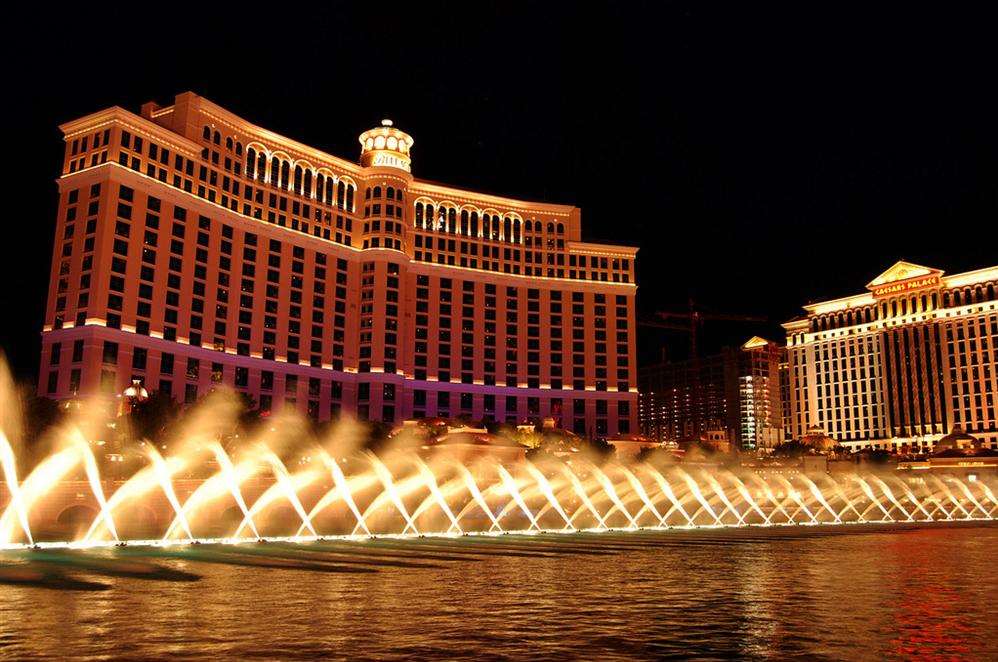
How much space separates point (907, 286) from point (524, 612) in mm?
A: 186380

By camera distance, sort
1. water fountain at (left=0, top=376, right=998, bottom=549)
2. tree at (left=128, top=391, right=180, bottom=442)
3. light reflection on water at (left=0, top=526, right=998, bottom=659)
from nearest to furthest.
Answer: light reflection on water at (left=0, top=526, right=998, bottom=659)
water fountain at (left=0, top=376, right=998, bottom=549)
tree at (left=128, top=391, right=180, bottom=442)

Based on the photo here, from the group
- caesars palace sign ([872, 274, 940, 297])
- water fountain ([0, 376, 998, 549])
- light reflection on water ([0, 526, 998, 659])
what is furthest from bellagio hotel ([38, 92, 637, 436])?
light reflection on water ([0, 526, 998, 659])

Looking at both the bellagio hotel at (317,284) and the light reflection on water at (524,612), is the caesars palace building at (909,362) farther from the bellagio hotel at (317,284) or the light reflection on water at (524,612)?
the light reflection on water at (524,612)

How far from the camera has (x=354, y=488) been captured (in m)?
69.9

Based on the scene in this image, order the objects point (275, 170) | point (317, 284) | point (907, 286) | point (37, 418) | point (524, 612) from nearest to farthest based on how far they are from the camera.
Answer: point (524, 612) → point (37, 418) → point (275, 170) → point (317, 284) → point (907, 286)

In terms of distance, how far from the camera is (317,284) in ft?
438

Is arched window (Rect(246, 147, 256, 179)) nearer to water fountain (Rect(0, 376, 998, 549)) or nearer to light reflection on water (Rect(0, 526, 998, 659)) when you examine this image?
water fountain (Rect(0, 376, 998, 549))

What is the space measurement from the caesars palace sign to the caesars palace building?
0.68 ft

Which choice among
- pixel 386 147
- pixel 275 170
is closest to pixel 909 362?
pixel 386 147

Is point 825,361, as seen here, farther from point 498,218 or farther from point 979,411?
point 498,218

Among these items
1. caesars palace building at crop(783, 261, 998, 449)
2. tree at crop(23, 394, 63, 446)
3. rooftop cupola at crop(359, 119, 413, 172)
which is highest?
rooftop cupola at crop(359, 119, 413, 172)

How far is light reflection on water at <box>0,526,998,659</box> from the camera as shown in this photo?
13766 millimetres

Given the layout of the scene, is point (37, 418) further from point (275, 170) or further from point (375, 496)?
point (275, 170)

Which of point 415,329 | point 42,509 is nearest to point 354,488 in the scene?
point 42,509
